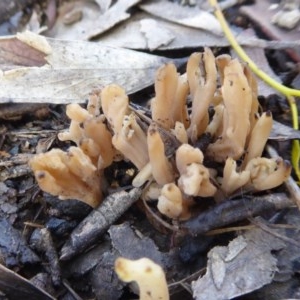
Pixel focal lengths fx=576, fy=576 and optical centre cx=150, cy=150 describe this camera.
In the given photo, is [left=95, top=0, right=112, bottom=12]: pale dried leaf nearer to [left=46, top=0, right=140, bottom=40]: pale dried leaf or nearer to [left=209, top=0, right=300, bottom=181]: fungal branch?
[left=46, top=0, right=140, bottom=40]: pale dried leaf

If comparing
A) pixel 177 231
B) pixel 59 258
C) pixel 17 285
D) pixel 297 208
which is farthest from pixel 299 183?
A: pixel 17 285

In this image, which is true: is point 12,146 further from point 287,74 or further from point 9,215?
point 287,74

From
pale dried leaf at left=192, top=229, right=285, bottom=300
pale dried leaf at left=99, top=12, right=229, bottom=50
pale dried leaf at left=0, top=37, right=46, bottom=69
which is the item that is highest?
pale dried leaf at left=0, top=37, right=46, bottom=69

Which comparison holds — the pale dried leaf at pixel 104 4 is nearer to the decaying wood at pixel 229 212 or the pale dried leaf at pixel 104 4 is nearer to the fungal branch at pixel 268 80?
the fungal branch at pixel 268 80

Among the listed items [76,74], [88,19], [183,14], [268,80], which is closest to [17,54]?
[76,74]

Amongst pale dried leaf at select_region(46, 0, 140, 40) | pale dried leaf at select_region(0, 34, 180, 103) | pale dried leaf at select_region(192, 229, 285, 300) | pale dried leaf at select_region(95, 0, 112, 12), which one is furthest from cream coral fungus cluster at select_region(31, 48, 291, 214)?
pale dried leaf at select_region(95, 0, 112, 12)

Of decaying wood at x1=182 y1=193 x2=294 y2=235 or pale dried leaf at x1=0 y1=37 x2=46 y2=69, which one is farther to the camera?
pale dried leaf at x1=0 y1=37 x2=46 y2=69

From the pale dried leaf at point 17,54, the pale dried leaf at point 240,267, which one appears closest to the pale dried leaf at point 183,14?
the pale dried leaf at point 17,54
